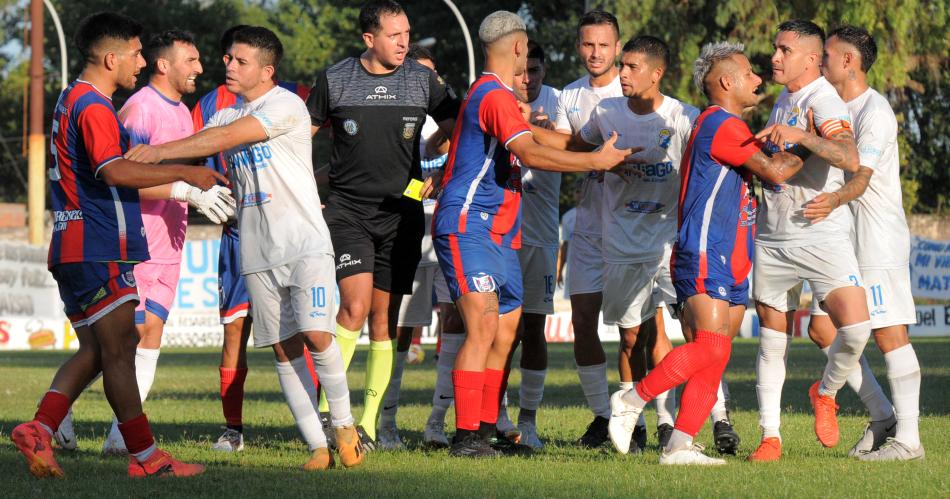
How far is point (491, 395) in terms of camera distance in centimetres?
853

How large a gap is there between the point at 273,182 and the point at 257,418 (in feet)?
14.4

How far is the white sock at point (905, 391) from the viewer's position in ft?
26.8

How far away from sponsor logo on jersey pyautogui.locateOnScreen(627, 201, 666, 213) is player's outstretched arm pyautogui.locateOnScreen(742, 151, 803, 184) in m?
1.28

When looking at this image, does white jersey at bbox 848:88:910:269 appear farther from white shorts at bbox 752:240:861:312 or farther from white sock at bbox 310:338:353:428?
white sock at bbox 310:338:353:428

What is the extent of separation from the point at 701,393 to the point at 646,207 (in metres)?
1.78

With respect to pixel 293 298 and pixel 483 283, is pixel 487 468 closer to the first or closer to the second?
pixel 483 283

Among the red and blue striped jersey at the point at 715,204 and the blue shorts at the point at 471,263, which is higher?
the red and blue striped jersey at the point at 715,204

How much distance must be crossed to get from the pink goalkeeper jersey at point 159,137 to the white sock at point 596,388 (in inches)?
117

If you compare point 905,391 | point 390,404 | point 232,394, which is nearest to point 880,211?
point 905,391

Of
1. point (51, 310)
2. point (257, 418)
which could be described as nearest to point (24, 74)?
point (51, 310)

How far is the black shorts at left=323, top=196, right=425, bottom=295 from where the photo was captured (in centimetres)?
873

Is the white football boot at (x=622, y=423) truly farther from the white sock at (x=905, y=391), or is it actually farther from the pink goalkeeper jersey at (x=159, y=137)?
the pink goalkeeper jersey at (x=159, y=137)

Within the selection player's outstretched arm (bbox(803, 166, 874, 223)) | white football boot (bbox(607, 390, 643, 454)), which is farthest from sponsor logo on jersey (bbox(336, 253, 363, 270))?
player's outstretched arm (bbox(803, 166, 874, 223))

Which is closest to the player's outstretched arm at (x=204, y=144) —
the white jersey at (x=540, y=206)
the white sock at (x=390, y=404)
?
the white sock at (x=390, y=404)
